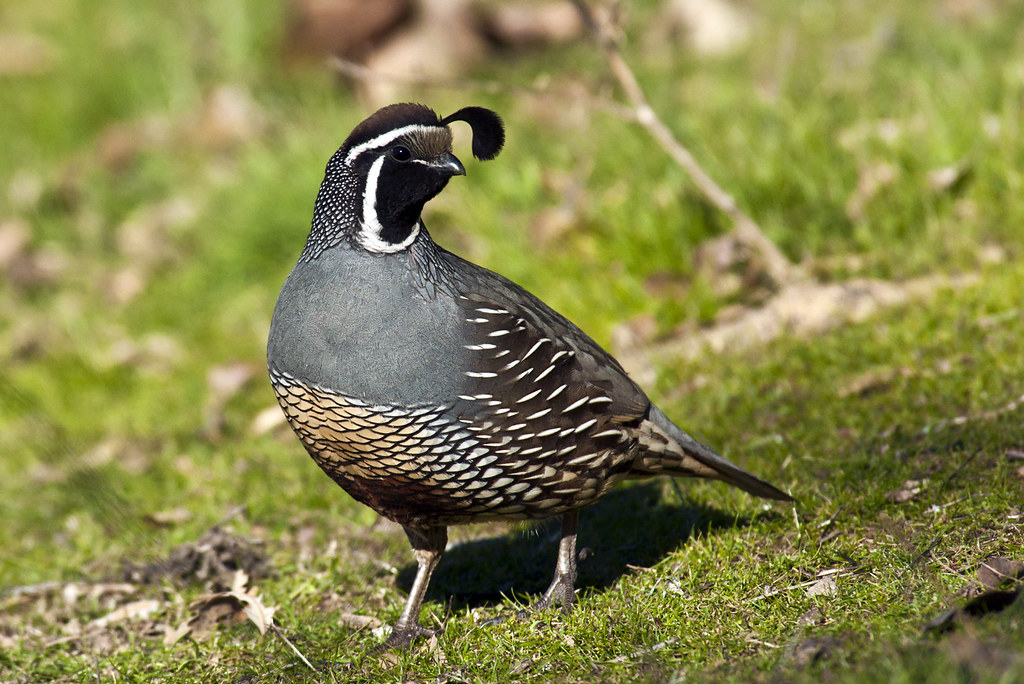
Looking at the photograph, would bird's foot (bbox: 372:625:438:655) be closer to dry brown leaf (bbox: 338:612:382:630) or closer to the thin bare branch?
dry brown leaf (bbox: 338:612:382:630)

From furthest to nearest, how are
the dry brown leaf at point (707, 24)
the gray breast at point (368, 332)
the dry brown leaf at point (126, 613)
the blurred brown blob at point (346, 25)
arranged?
the blurred brown blob at point (346, 25) → the dry brown leaf at point (707, 24) → the dry brown leaf at point (126, 613) → the gray breast at point (368, 332)

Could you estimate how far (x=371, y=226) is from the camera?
3693 millimetres

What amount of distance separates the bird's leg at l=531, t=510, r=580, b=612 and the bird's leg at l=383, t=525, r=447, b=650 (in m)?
0.42

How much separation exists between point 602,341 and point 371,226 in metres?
2.76

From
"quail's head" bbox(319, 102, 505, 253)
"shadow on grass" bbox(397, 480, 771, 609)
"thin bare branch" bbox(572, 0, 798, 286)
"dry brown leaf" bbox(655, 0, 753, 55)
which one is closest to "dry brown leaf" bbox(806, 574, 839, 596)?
"shadow on grass" bbox(397, 480, 771, 609)

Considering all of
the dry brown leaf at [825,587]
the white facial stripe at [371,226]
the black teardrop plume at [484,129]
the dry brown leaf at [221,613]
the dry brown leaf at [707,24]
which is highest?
the dry brown leaf at [707,24]

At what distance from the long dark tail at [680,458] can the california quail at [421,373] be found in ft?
0.30

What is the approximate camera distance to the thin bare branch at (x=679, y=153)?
5.58m

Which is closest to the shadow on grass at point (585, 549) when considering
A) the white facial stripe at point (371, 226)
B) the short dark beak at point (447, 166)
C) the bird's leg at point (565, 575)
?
the bird's leg at point (565, 575)

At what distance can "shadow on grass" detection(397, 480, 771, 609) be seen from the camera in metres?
4.21

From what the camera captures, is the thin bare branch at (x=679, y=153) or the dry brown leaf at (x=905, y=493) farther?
the thin bare branch at (x=679, y=153)

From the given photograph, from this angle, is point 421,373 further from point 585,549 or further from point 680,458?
point 585,549

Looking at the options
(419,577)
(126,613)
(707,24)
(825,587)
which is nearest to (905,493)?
(825,587)

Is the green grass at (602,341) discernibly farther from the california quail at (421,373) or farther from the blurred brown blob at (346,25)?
the california quail at (421,373)
